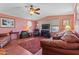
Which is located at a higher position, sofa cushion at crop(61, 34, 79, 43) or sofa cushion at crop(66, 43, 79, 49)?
sofa cushion at crop(61, 34, 79, 43)

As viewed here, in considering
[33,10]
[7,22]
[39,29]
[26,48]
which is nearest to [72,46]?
[39,29]

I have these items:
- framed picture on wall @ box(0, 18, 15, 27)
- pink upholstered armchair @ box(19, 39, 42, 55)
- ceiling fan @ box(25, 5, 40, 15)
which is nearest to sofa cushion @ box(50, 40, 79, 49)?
pink upholstered armchair @ box(19, 39, 42, 55)

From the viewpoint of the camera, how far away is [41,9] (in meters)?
2.33

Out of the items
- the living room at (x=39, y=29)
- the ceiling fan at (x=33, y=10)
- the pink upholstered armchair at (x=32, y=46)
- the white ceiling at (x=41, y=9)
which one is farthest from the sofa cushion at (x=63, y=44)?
the ceiling fan at (x=33, y=10)

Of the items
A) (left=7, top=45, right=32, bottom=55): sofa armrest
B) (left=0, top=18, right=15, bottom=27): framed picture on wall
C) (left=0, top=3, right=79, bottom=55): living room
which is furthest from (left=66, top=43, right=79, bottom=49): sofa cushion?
(left=0, top=18, right=15, bottom=27): framed picture on wall

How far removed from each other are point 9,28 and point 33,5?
1.86 ft

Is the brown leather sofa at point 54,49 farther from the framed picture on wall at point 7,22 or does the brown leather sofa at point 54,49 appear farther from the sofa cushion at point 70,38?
the framed picture on wall at point 7,22

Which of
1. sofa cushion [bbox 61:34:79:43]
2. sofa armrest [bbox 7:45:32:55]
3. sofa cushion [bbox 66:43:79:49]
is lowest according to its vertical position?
sofa armrest [bbox 7:45:32:55]

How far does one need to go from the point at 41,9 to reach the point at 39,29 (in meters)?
0.35

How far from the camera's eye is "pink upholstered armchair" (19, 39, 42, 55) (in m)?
2.30

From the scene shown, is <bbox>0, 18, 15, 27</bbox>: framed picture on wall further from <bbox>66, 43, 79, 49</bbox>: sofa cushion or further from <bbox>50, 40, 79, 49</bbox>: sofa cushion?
<bbox>66, 43, 79, 49</bbox>: sofa cushion

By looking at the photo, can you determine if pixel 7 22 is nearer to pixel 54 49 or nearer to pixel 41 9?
pixel 41 9

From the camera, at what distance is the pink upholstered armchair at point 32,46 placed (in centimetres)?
230

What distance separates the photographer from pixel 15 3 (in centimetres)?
229
